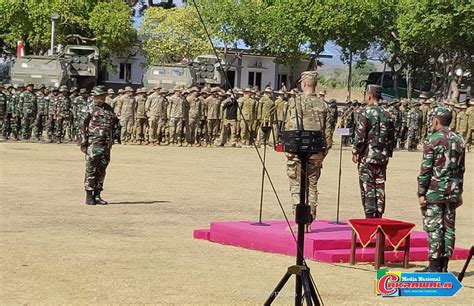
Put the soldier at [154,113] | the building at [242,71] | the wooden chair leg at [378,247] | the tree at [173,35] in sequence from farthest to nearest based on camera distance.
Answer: the building at [242,71] < the tree at [173,35] < the soldier at [154,113] < the wooden chair leg at [378,247]

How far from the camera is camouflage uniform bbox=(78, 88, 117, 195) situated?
15.3 meters

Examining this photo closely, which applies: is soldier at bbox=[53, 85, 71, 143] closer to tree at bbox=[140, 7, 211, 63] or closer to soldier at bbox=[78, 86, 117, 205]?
soldier at bbox=[78, 86, 117, 205]

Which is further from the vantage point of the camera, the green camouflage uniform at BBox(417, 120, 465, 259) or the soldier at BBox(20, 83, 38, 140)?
the soldier at BBox(20, 83, 38, 140)

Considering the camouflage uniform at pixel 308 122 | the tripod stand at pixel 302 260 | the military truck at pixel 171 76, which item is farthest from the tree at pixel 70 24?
the tripod stand at pixel 302 260

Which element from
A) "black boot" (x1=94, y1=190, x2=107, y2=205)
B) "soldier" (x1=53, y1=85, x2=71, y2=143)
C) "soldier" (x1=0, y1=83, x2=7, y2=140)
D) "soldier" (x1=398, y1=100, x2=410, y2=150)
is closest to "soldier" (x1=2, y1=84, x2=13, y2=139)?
"soldier" (x1=0, y1=83, x2=7, y2=140)

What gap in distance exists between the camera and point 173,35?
56.0 m

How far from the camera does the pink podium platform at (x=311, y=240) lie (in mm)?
11234

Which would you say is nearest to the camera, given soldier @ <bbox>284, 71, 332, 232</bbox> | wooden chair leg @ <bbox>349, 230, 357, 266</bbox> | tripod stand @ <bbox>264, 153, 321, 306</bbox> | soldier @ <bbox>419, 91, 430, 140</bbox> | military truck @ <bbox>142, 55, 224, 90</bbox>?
tripod stand @ <bbox>264, 153, 321, 306</bbox>

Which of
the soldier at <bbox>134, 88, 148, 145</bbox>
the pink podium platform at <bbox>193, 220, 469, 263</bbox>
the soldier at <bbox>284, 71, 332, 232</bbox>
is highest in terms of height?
the soldier at <bbox>284, 71, 332, 232</bbox>

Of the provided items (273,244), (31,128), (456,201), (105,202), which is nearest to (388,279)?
(456,201)

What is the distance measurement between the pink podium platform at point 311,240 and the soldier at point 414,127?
22.0 metres

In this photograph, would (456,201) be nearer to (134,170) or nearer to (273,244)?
(273,244)

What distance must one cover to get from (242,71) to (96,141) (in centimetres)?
5032

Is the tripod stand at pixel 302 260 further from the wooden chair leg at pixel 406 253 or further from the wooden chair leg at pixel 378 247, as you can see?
the wooden chair leg at pixel 406 253
